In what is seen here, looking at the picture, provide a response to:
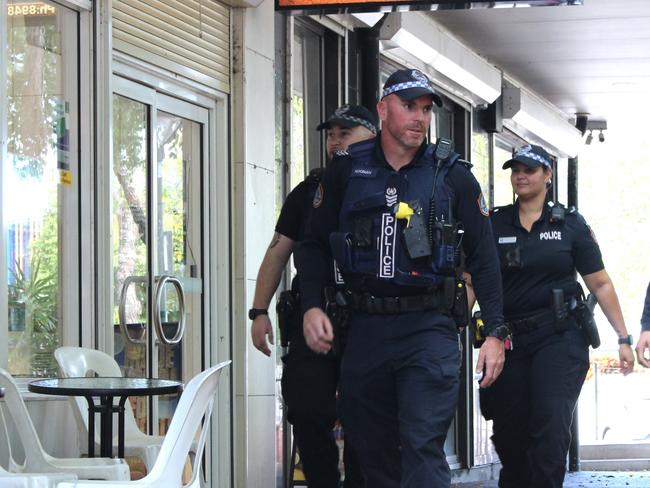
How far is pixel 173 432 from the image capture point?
16.4 ft

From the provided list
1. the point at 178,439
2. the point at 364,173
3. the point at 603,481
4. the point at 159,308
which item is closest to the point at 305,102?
the point at 159,308

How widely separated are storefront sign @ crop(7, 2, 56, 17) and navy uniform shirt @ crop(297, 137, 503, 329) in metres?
1.92

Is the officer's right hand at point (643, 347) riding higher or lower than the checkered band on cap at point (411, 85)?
lower

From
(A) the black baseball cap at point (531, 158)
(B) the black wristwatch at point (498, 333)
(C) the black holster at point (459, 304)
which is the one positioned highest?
(A) the black baseball cap at point (531, 158)

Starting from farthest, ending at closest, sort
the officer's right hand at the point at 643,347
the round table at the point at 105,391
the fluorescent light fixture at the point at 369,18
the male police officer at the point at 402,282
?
the fluorescent light fixture at the point at 369,18 < the officer's right hand at the point at 643,347 < the round table at the point at 105,391 < the male police officer at the point at 402,282

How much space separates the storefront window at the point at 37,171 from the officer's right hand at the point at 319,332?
1694mm

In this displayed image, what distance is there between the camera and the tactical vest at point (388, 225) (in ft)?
18.0

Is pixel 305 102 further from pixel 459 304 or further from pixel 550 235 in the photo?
pixel 459 304

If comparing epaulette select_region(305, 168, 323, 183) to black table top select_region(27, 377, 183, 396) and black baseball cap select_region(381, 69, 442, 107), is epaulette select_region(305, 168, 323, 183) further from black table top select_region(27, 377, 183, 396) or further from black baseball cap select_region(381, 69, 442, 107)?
black table top select_region(27, 377, 183, 396)

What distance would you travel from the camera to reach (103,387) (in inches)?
221

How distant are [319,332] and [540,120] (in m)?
10.2

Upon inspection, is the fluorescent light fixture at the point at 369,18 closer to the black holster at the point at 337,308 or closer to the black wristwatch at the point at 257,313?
the black wristwatch at the point at 257,313

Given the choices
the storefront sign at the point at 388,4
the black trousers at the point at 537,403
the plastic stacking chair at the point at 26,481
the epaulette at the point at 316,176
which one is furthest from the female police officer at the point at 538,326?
the plastic stacking chair at the point at 26,481

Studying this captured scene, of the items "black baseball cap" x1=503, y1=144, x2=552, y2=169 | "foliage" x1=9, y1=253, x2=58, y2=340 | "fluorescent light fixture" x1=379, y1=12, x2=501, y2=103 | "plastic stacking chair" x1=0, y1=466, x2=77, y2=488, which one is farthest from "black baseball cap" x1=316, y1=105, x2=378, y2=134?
"fluorescent light fixture" x1=379, y1=12, x2=501, y2=103
